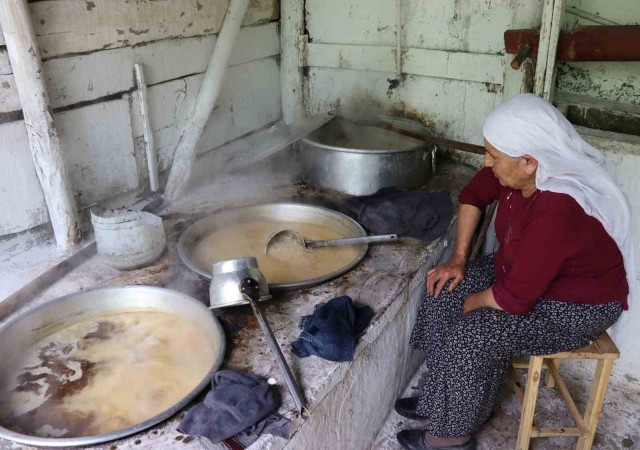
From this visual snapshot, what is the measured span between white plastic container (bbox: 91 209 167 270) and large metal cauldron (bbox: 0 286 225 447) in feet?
0.80

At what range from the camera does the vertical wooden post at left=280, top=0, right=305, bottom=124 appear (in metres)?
4.00

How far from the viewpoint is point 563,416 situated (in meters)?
2.99

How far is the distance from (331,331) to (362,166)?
1.48 metres

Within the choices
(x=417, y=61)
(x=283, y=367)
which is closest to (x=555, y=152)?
(x=283, y=367)

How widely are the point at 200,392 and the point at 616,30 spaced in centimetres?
269

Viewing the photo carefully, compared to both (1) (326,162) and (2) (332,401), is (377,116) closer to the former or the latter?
(1) (326,162)

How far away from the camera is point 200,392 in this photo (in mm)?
1753

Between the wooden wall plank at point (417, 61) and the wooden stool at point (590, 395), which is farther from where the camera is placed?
the wooden wall plank at point (417, 61)

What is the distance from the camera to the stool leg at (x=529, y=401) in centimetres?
243

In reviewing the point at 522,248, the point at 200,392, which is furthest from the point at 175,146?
the point at 522,248

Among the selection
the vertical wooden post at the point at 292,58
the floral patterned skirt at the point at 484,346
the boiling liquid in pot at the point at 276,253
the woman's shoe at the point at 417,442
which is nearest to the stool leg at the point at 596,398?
the floral patterned skirt at the point at 484,346

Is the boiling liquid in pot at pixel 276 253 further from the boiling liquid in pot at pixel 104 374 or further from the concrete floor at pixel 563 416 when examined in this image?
the concrete floor at pixel 563 416

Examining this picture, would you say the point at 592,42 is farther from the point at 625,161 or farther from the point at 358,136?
the point at 358,136

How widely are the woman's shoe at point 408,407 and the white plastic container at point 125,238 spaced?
1533mm
